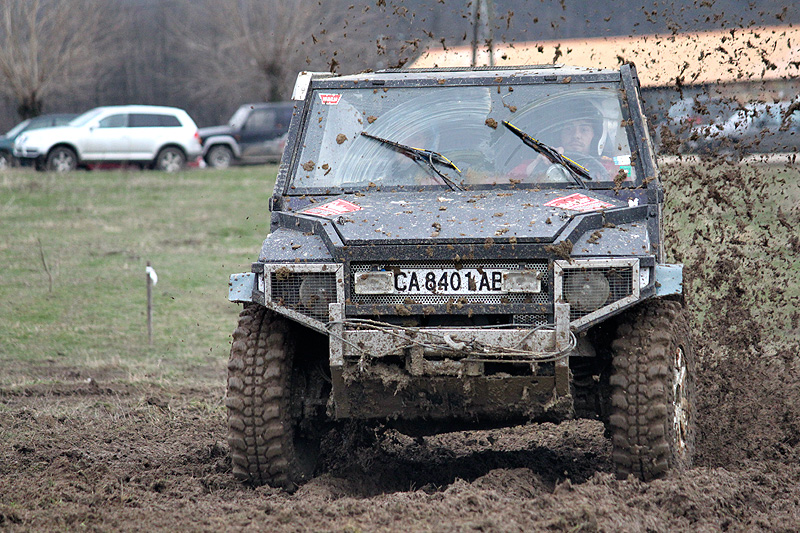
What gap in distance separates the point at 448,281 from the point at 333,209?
967mm

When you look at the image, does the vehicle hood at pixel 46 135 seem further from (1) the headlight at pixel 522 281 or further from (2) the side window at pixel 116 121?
(1) the headlight at pixel 522 281

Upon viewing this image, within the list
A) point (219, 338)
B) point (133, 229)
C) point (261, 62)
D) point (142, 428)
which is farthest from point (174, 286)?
point (261, 62)

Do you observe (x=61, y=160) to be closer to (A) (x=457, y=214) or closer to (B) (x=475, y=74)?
(B) (x=475, y=74)

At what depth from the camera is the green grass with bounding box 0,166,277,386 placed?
10.3m

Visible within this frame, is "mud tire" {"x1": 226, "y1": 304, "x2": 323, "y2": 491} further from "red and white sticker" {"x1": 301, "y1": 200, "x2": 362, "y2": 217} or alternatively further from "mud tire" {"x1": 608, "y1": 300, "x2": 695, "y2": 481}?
"mud tire" {"x1": 608, "y1": 300, "x2": 695, "y2": 481}

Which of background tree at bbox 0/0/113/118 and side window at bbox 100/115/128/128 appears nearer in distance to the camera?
side window at bbox 100/115/128/128

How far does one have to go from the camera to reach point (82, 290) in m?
13.3

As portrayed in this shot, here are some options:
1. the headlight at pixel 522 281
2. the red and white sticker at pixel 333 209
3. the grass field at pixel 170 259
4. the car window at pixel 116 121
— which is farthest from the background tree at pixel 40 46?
the headlight at pixel 522 281

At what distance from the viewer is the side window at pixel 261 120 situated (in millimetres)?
29969

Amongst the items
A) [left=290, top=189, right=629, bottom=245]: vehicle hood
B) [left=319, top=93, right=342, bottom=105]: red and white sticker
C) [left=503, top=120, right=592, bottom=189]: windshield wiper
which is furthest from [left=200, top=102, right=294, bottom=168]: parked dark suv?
[left=290, top=189, right=629, bottom=245]: vehicle hood

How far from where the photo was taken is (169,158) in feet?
89.7

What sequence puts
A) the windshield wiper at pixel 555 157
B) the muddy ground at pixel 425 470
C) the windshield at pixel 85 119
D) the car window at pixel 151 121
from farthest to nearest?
the car window at pixel 151 121 → the windshield at pixel 85 119 → the windshield wiper at pixel 555 157 → the muddy ground at pixel 425 470

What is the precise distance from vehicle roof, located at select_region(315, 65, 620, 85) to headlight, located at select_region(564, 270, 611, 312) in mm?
1821

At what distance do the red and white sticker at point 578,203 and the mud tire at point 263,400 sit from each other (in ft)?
5.19
